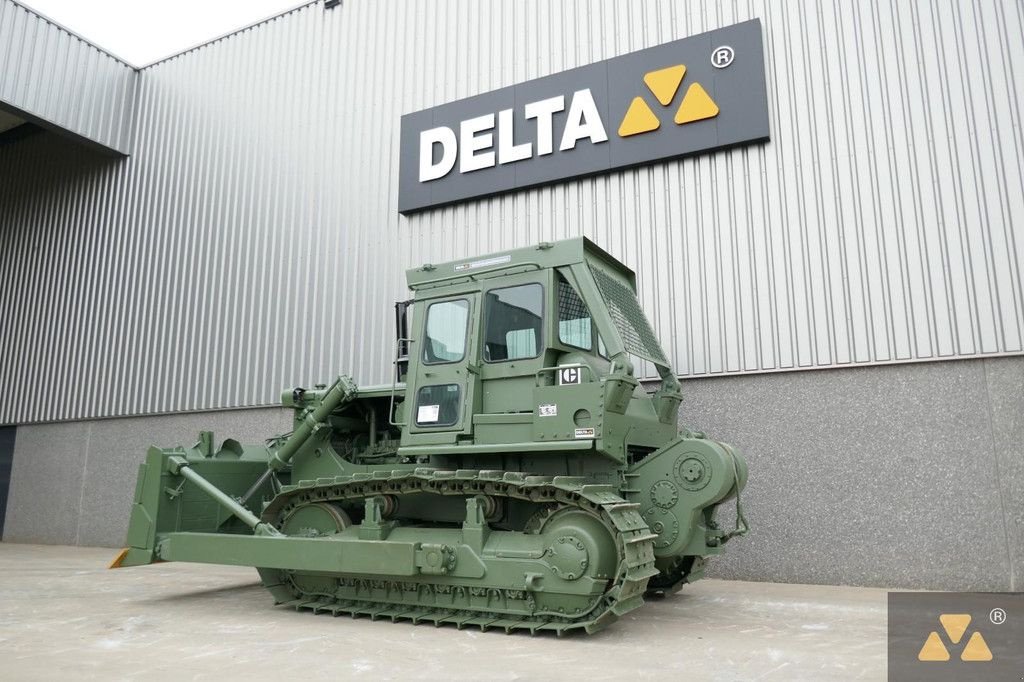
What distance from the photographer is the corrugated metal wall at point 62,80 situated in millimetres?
14102

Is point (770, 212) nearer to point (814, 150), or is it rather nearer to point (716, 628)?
point (814, 150)

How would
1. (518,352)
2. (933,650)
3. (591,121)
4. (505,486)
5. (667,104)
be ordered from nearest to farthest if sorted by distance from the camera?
(933,650), (505,486), (518,352), (667,104), (591,121)

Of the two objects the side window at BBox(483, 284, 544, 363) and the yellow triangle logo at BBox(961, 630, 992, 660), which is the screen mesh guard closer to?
the side window at BBox(483, 284, 544, 363)

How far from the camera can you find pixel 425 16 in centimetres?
1292

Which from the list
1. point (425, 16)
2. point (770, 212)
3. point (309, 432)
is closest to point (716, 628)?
point (309, 432)

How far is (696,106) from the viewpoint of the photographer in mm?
10125

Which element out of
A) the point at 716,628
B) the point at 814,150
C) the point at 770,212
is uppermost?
the point at 814,150

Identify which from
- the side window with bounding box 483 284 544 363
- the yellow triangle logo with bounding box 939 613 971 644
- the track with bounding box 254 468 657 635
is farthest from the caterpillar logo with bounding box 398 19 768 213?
the yellow triangle logo with bounding box 939 613 971 644

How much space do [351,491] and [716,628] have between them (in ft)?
11.7

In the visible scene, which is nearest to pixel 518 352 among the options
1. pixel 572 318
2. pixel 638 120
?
pixel 572 318

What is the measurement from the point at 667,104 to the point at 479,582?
7.50 meters

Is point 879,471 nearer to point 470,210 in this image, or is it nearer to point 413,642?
point 413,642

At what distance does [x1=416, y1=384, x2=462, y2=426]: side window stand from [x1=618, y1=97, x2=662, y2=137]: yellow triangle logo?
5770 millimetres

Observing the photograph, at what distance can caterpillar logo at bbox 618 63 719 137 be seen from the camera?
397 inches
